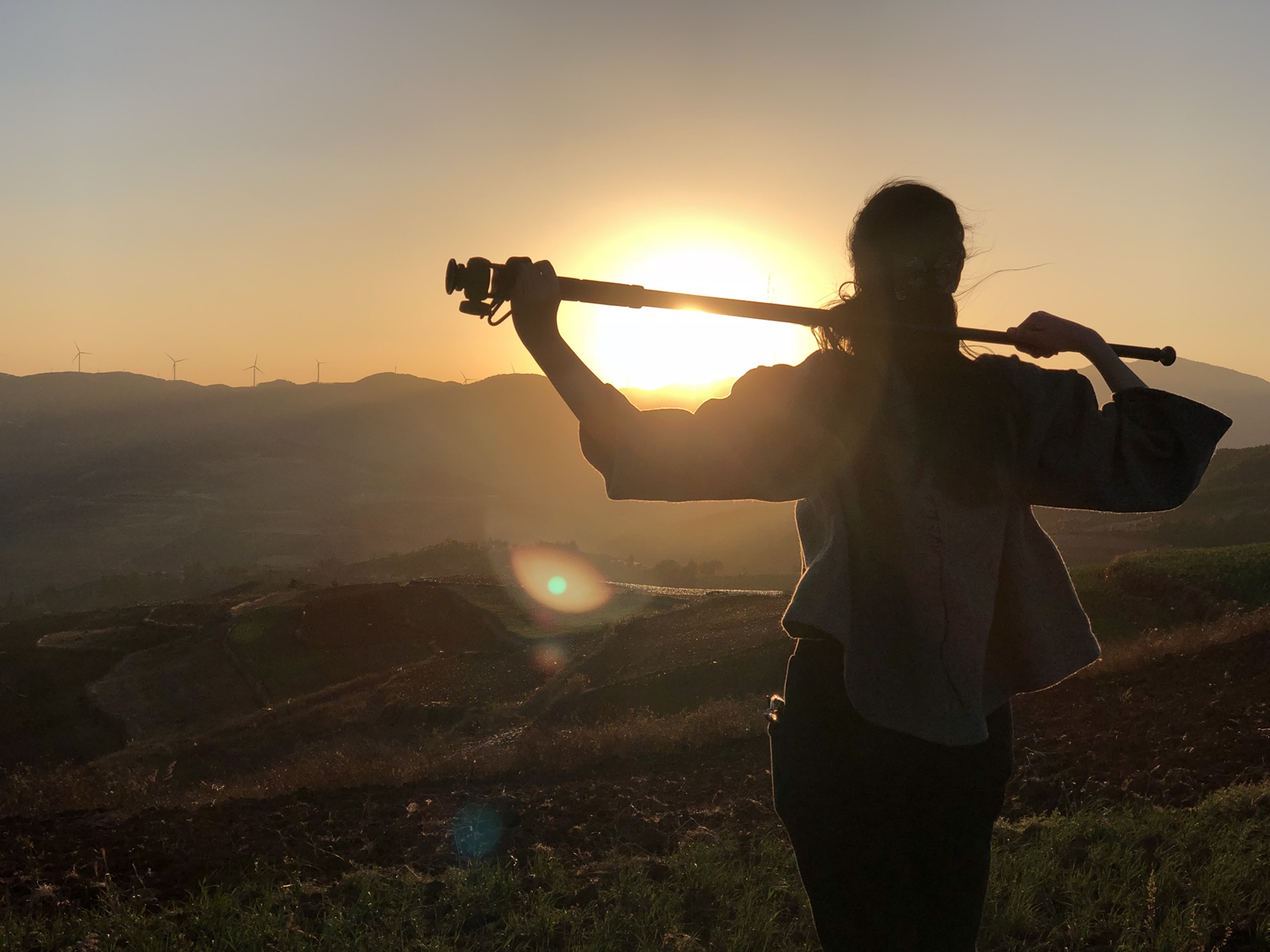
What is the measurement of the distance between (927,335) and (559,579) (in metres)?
46.0

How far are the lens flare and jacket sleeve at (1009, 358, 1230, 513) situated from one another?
104ft

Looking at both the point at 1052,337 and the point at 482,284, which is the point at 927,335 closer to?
the point at 1052,337

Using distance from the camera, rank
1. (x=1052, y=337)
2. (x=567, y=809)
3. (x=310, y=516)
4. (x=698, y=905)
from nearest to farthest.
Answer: (x=1052, y=337) < (x=698, y=905) < (x=567, y=809) < (x=310, y=516)

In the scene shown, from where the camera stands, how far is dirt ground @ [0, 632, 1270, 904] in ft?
20.3

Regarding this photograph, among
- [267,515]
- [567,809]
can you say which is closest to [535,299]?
[567,809]

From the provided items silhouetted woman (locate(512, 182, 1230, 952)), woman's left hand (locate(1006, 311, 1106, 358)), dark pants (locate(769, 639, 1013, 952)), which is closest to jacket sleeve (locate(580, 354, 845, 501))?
silhouetted woman (locate(512, 182, 1230, 952))

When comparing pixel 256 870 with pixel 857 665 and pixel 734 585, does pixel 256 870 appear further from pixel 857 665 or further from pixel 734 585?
pixel 734 585

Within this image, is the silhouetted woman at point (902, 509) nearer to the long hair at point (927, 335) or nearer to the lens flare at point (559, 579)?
the long hair at point (927, 335)

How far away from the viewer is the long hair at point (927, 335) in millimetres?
1875

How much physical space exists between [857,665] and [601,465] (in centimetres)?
67

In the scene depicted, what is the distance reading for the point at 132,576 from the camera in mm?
77562

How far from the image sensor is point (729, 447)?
1.74 metres

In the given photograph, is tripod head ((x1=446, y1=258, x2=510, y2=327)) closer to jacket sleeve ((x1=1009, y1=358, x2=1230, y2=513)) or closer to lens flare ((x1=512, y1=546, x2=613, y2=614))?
jacket sleeve ((x1=1009, y1=358, x2=1230, y2=513))

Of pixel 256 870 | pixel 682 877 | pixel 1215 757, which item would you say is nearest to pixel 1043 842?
pixel 682 877
